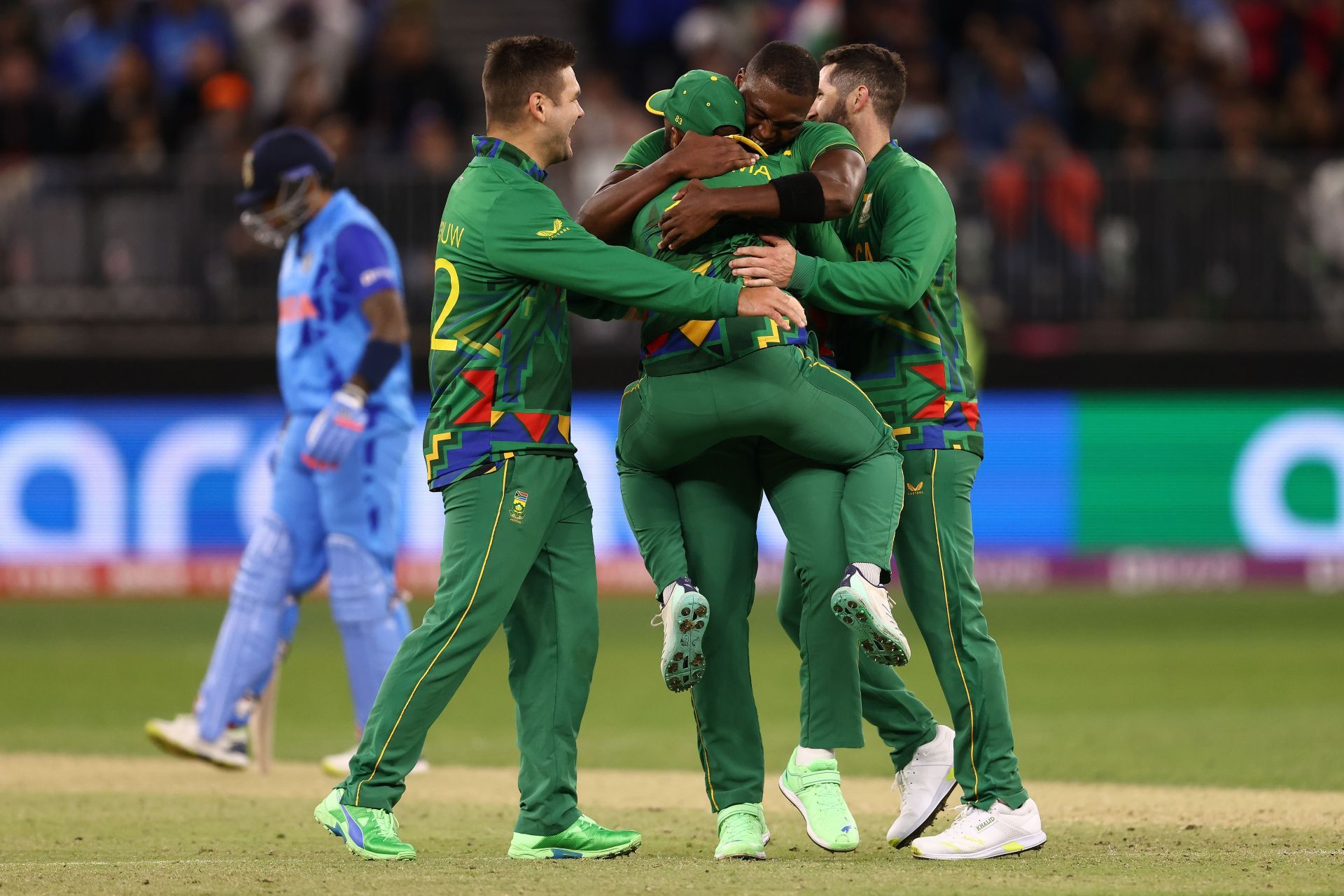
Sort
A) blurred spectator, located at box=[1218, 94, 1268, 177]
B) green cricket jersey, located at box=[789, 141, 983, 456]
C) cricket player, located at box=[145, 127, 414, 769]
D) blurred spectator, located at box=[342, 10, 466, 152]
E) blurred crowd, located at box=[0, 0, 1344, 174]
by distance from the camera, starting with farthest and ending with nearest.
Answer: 1. blurred spectator, located at box=[342, 10, 466, 152]
2. blurred crowd, located at box=[0, 0, 1344, 174]
3. blurred spectator, located at box=[1218, 94, 1268, 177]
4. cricket player, located at box=[145, 127, 414, 769]
5. green cricket jersey, located at box=[789, 141, 983, 456]

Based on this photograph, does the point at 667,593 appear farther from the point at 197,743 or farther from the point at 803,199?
the point at 197,743

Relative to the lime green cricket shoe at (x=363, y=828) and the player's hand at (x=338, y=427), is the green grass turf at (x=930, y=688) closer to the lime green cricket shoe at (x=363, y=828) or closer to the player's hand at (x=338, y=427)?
the player's hand at (x=338, y=427)

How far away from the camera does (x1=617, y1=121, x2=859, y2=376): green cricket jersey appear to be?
5.69 m

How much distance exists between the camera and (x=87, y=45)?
1652cm

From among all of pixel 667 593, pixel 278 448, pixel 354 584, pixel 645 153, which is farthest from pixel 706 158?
pixel 278 448

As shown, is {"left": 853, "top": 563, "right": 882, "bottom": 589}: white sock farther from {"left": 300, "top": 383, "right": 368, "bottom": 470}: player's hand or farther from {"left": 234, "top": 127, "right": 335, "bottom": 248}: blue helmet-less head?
{"left": 234, "top": 127, "right": 335, "bottom": 248}: blue helmet-less head

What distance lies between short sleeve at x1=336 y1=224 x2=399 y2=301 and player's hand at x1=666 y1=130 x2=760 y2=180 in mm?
2658

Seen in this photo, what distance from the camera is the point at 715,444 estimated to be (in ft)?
19.4

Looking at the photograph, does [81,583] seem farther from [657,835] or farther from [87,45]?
[657,835]

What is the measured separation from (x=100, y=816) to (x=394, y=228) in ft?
27.8

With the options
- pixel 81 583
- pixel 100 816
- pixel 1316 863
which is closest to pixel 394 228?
pixel 81 583

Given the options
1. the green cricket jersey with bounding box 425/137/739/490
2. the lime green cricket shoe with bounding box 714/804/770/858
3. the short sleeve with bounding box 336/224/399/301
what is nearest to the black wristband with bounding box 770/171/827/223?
the green cricket jersey with bounding box 425/137/739/490

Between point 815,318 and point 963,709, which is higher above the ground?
point 815,318

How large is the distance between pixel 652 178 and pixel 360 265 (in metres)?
2.67
